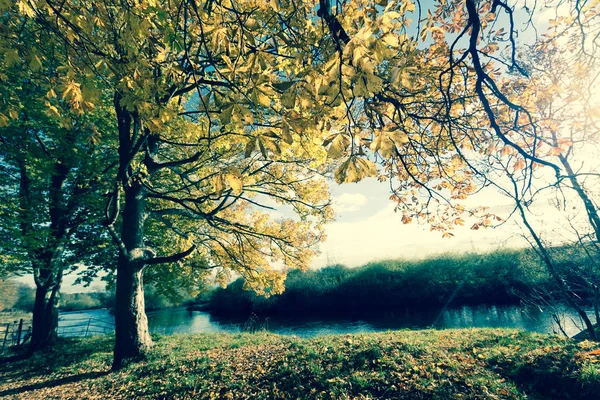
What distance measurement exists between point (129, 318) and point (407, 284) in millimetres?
20505

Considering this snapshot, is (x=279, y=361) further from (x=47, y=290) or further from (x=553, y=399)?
(x=47, y=290)

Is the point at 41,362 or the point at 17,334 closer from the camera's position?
the point at 41,362

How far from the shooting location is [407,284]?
2253cm

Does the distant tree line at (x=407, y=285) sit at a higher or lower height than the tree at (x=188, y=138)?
lower

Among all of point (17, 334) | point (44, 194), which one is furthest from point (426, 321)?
point (17, 334)

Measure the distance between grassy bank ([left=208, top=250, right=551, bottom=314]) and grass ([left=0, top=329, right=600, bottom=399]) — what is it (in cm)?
1362

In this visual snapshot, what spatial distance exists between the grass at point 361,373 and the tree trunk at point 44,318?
6.01 m

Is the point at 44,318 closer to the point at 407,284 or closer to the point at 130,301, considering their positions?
the point at 130,301

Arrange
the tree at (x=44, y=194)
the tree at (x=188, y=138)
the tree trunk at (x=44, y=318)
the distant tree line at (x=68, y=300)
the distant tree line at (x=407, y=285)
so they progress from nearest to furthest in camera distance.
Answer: the tree at (x=188, y=138)
the tree at (x=44, y=194)
the tree trunk at (x=44, y=318)
the distant tree line at (x=407, y=285)
the distant tree line at (x=68, y=300)

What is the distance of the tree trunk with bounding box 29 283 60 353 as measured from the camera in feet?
38.8

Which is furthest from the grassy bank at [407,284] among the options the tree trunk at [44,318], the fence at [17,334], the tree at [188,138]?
the tree trunk at [44,318]

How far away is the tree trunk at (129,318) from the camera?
22.4ft

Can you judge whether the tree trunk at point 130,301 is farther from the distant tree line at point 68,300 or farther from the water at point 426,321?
the distant tree line at point 68,300

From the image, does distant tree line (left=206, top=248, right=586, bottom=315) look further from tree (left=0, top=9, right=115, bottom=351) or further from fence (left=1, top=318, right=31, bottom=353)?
fence (left=1, top=318, right=31, bottom=353)
